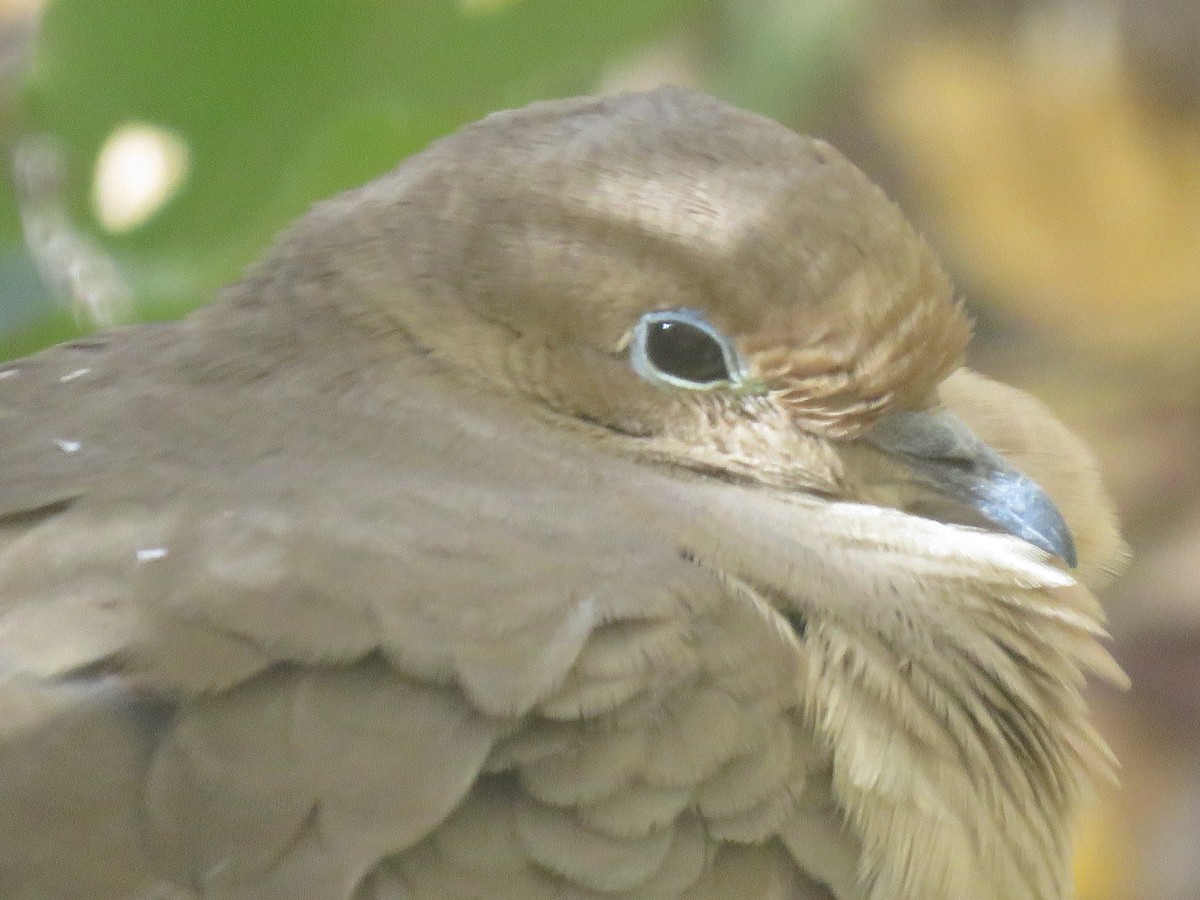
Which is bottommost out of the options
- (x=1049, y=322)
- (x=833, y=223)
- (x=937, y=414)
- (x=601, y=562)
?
(x=1049, y=322)

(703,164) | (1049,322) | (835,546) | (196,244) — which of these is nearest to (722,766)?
(835,546)

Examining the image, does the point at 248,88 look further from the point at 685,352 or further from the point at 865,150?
Result: the point at 865,150

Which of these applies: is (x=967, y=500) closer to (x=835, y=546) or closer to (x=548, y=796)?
(x=835, y=546)

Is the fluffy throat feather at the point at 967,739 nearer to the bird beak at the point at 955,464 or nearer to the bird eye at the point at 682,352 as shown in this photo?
the bird beak at the point at 955,464

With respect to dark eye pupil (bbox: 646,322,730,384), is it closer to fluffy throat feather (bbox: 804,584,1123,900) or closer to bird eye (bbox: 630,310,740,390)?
bird eye (bbox: 630,310,740,390)

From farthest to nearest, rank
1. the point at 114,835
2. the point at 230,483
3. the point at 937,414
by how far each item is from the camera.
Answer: the point at 937,414
the point at 230,483
the point at 114,835

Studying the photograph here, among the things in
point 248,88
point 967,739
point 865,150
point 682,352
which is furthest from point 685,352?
point 865,150
